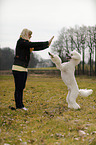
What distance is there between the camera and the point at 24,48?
18.7ft

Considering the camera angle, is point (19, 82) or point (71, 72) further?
point (71, 72)

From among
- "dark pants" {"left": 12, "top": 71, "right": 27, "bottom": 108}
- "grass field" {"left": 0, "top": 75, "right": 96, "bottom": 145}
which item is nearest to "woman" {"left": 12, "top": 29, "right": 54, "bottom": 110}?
"dark pants" {"left": 12, "top": 71, "right": 27, "bottom": 108}

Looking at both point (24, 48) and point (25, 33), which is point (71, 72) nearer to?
point (24, 48)

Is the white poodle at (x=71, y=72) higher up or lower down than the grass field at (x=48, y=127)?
higher up

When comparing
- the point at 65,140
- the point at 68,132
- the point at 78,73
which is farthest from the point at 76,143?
the point at 78,73

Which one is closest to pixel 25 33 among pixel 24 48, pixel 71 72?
pixel 24 48

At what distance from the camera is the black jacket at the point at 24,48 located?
5588mm

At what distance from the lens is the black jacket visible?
18.3ft

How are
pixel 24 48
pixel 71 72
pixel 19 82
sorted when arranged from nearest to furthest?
pixel 24 48 → pixel 19 82 → pixel 71 72

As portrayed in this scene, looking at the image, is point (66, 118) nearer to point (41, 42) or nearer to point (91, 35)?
point (41, 42)

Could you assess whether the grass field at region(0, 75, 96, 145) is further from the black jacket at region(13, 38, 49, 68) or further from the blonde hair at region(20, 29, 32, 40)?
the blonde hair at region(20, 29, 32, 40)

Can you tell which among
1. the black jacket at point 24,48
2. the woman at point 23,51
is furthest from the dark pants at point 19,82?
the black jacket at point 24,48

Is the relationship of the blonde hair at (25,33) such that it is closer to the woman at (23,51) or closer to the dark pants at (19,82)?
the woman at (23,51)

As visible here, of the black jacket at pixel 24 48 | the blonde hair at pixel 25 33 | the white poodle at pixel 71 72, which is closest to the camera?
the black jacket at pixel 24 48
